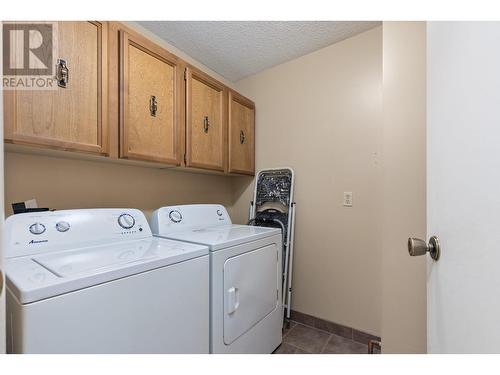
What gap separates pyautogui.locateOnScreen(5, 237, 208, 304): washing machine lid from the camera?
2.32 feet

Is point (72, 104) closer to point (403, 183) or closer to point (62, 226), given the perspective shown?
point (62, 226)

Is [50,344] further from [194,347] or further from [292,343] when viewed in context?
[292,343]

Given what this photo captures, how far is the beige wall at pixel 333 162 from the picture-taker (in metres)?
1.87

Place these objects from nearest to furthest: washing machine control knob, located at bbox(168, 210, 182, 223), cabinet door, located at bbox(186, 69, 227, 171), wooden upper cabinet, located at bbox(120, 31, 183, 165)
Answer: wooden upper cabinet, located at bbox(120, 31, 183, 165), washing machine control knob, located at bbox(168, 210, 182, 223), cabinet door, located at bbox(186, 69, 227, 171)

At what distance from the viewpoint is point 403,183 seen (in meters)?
1.22

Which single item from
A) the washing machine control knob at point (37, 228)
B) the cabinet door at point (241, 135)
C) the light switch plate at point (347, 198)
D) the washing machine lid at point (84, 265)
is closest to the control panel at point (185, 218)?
the washing machine lid at point (84, 265)

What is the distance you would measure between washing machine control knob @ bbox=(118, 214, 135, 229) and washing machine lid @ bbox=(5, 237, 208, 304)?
12 centimetres

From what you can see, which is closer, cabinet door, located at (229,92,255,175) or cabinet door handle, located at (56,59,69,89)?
cabinet door handle, located at (56,59,69,89)

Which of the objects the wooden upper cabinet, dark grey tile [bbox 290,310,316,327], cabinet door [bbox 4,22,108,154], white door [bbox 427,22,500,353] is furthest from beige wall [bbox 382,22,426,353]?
cabinet door [bbox 4,22,108,154]

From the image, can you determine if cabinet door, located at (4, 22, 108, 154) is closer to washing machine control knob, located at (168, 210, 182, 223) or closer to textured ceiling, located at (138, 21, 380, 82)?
washing machine control knob, located at (168, 210, 182, 223)

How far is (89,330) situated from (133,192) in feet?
3.99

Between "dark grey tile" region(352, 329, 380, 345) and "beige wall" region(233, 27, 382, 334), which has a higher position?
"beige wall" region(233, 27, 382, 334)

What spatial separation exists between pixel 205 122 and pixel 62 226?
3.87 feet

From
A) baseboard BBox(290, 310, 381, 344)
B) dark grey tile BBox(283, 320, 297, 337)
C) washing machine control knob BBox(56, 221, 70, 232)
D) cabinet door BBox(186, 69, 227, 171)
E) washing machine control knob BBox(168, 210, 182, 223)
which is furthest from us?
dark grey tile BBox(283, 320, 297, 337)
